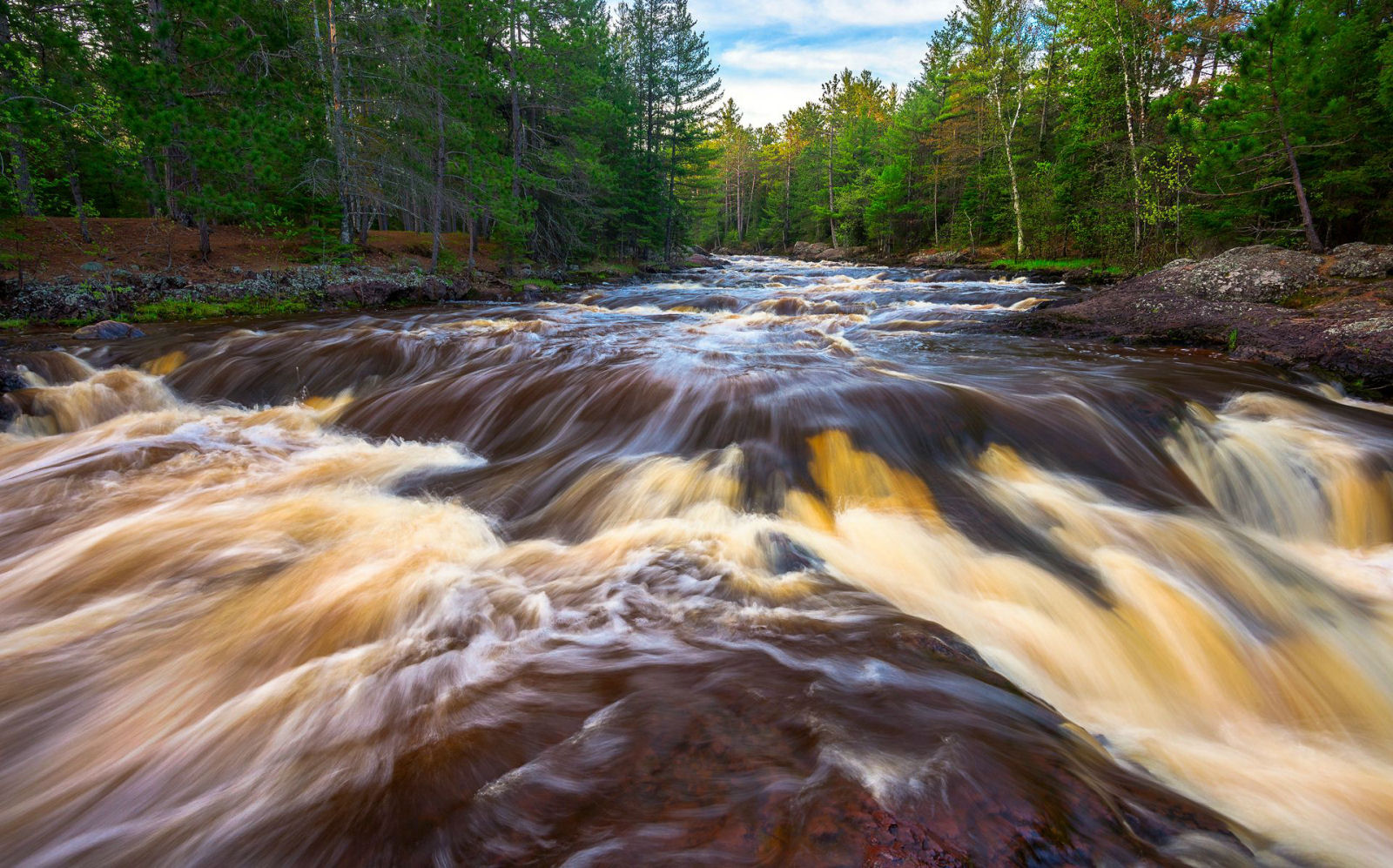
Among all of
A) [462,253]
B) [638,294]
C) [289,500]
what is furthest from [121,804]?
[462,253]

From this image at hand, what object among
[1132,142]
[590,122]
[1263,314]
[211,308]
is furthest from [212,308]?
[1132,142]

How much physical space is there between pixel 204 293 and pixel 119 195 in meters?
15.5

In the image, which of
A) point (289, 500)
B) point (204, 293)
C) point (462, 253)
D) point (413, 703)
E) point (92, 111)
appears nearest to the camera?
point (413, 703)

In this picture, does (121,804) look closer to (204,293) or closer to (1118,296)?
(1118,296)

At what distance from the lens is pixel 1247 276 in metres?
8.45

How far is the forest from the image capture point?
9.60m

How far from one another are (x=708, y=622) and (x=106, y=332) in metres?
11.4

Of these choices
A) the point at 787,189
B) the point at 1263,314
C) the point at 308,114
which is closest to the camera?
the point at 1263,314

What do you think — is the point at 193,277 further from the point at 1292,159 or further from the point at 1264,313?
the point at 1292,159

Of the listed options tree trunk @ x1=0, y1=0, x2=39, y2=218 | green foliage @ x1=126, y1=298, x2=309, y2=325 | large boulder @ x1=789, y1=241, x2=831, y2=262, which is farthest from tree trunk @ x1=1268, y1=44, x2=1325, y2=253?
large boulder @ x1=789, y1=241, x2=831, y2=262

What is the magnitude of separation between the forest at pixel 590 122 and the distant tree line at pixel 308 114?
0.08 metres

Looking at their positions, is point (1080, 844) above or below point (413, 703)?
above

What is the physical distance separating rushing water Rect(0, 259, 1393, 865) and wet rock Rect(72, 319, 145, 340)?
9.11 feet

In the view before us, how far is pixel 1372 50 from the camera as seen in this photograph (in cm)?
980
